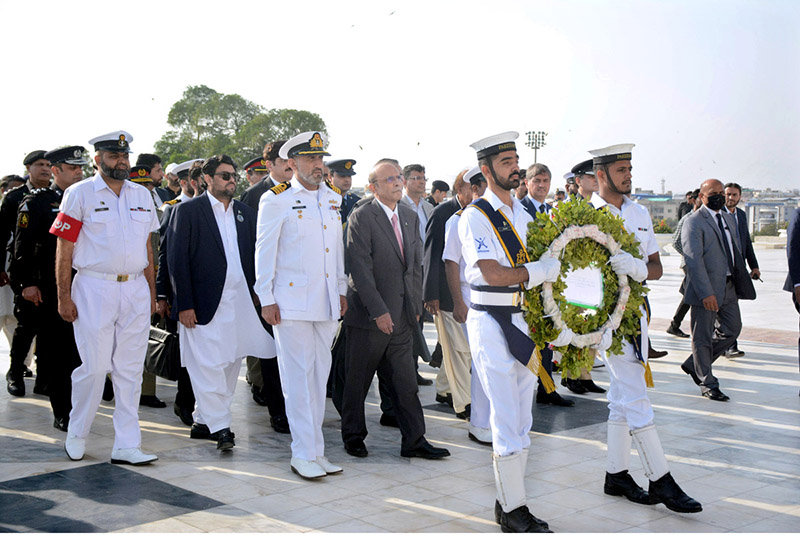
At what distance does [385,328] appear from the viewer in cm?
595

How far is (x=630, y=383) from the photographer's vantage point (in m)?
5.10

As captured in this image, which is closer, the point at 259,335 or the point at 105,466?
the point at 105,466

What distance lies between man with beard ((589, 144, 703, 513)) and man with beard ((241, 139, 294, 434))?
2719 mm

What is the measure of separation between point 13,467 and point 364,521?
8.54 feet

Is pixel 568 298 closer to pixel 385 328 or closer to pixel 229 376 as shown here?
pixel 385 328

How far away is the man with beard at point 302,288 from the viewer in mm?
5703

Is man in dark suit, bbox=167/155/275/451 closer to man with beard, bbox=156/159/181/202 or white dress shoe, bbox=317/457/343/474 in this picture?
white dress shoe, bbox=317/457/343/474

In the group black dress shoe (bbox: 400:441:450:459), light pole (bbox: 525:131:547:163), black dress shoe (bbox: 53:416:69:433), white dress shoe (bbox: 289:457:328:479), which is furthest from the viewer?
light pole (bbox: 525:131:547:163)

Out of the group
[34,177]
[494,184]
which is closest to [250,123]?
[34,177]

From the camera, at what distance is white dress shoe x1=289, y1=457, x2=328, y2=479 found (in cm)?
550

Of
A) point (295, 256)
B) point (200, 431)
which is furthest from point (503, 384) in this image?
point (200, 431)

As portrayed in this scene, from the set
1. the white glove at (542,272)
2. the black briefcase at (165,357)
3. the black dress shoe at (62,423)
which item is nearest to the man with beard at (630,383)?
the white glove at (542,272)

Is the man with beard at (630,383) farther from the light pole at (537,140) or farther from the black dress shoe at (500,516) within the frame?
the light pole at (537,140)

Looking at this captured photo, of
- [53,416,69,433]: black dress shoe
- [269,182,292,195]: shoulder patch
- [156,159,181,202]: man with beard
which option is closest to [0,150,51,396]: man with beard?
[53,416,69,433]: black dress shoe
